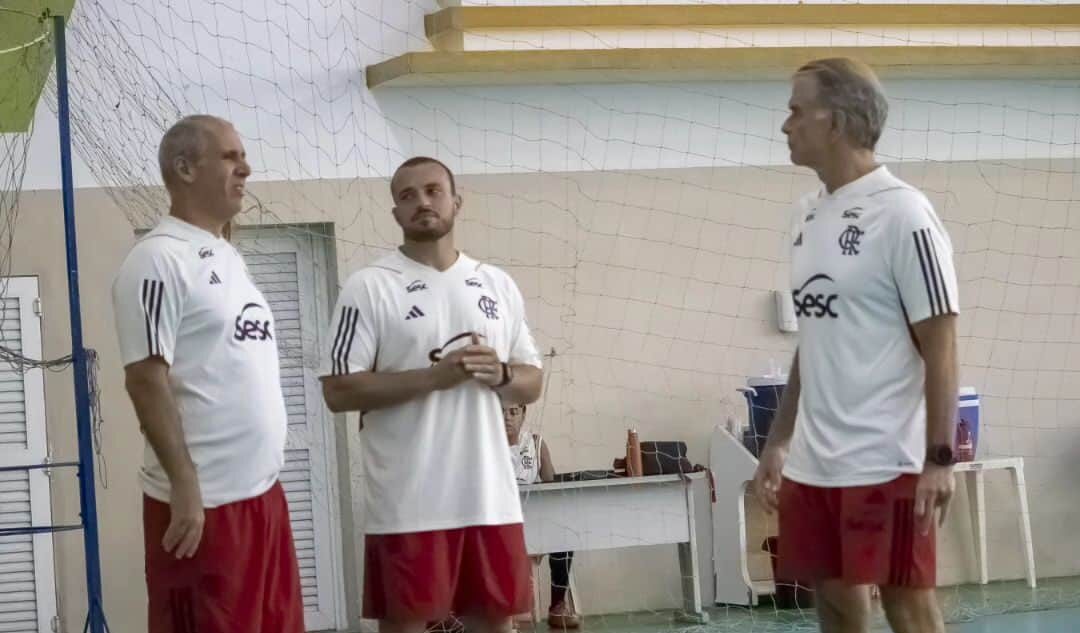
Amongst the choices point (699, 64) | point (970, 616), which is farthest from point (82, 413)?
point (970, 616)

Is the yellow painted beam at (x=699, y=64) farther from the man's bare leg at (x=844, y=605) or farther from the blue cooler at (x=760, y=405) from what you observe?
the man's bare leg at (x=844, y=605)

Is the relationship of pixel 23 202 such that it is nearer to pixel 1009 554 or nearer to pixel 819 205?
pixel 819 205

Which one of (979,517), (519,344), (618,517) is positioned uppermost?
(519,344)

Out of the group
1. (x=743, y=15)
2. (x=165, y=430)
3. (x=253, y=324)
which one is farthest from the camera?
(x=743, y=15)

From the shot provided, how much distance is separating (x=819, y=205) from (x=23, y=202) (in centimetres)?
502

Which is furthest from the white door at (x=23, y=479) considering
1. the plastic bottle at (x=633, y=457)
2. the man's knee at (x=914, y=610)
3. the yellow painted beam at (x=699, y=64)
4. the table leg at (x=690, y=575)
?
the man's knee at (x=914, y=610)

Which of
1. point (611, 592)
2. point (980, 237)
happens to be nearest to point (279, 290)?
point (611, 592)

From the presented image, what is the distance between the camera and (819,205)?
3.56 m

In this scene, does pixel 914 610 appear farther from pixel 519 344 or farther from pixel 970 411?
pixel 970 411

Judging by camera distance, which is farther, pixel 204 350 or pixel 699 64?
pixel 699 64

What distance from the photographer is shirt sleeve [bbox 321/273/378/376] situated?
12.7ft

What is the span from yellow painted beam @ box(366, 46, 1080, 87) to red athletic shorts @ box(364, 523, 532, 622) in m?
4.10

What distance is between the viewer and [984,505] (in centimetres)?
866

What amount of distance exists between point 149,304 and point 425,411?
761 mm
